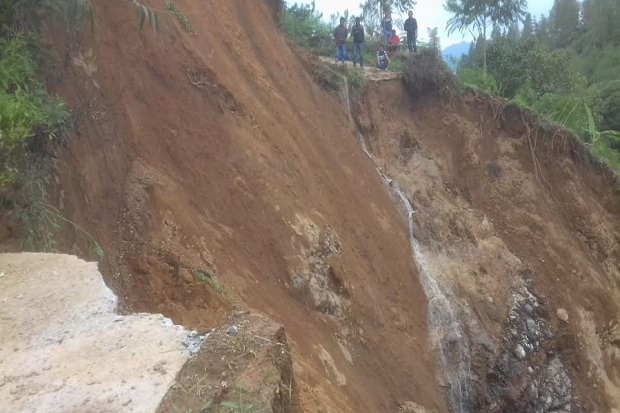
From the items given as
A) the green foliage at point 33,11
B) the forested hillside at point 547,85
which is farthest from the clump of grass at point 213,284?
the forested hillside at point 547,85

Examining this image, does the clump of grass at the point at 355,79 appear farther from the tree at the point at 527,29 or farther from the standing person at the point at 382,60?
the tree at the point at 527,29

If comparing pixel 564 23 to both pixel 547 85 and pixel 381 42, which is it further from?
pixel 381 42

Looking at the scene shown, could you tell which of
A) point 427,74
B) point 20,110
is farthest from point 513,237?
point 20,110

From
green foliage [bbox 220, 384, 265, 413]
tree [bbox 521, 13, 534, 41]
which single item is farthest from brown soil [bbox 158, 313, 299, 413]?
tree [bbox 521, 13, 534, 41]

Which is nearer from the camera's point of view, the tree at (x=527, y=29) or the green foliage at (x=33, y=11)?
the green foliage at (x=33, y=11)

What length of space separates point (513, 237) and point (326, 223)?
5.10 metres

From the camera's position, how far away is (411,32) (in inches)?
621

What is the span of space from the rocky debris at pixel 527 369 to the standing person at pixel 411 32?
21.4 ft

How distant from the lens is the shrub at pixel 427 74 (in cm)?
1401

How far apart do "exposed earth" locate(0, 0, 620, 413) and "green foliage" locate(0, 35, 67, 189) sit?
1.54ft

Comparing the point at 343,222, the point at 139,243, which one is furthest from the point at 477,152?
the point at 139,243

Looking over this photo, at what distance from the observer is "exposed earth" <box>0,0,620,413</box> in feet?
21.6

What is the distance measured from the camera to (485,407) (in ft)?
35.7

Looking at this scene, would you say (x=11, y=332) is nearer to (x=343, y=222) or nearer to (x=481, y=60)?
(x=343, y=222)
